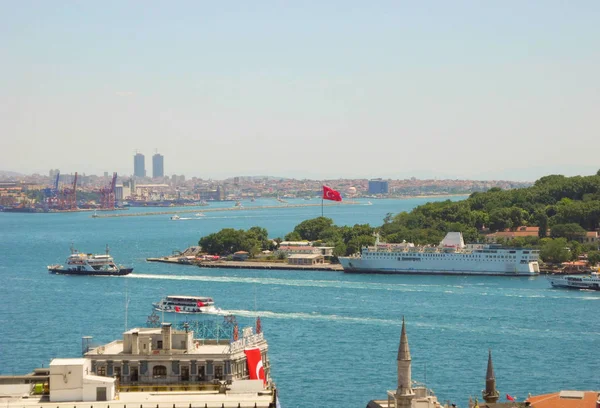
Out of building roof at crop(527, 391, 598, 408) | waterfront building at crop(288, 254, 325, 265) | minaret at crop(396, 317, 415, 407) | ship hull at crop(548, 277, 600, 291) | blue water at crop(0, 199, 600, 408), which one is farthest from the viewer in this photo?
waterfront building at crop(288, 254, 325, 265)

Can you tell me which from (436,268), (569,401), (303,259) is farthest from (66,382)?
(303,259)

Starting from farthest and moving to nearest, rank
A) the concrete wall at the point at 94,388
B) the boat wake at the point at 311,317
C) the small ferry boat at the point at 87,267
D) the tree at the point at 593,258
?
the tree at the point at 593,258 < the small ferry boat at the point at 87,267 < the boat wake at the point at 311,317 < the concrete wall at the point at 94,388

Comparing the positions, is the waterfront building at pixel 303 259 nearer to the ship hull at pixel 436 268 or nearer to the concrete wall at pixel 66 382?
the ship hull at pixel 436 268

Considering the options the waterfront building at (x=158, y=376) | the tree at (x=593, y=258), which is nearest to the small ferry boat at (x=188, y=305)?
the waterfront building at (x=158, y=376)

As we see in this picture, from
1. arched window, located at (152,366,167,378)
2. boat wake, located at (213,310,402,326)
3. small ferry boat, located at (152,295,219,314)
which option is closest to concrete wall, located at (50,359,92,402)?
arched window, located at (152,366,167,378)

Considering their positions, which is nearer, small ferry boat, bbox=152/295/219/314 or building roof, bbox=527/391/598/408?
building roof, bbox=527/391/598/408

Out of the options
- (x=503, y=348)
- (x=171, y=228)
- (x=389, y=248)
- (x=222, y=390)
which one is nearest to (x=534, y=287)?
(x=389, y=248)

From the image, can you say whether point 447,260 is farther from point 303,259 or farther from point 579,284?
point 579,284

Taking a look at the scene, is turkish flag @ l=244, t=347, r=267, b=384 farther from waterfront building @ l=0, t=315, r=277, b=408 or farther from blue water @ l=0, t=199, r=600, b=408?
blue water @ l=0, t=199, r=600, b=408
